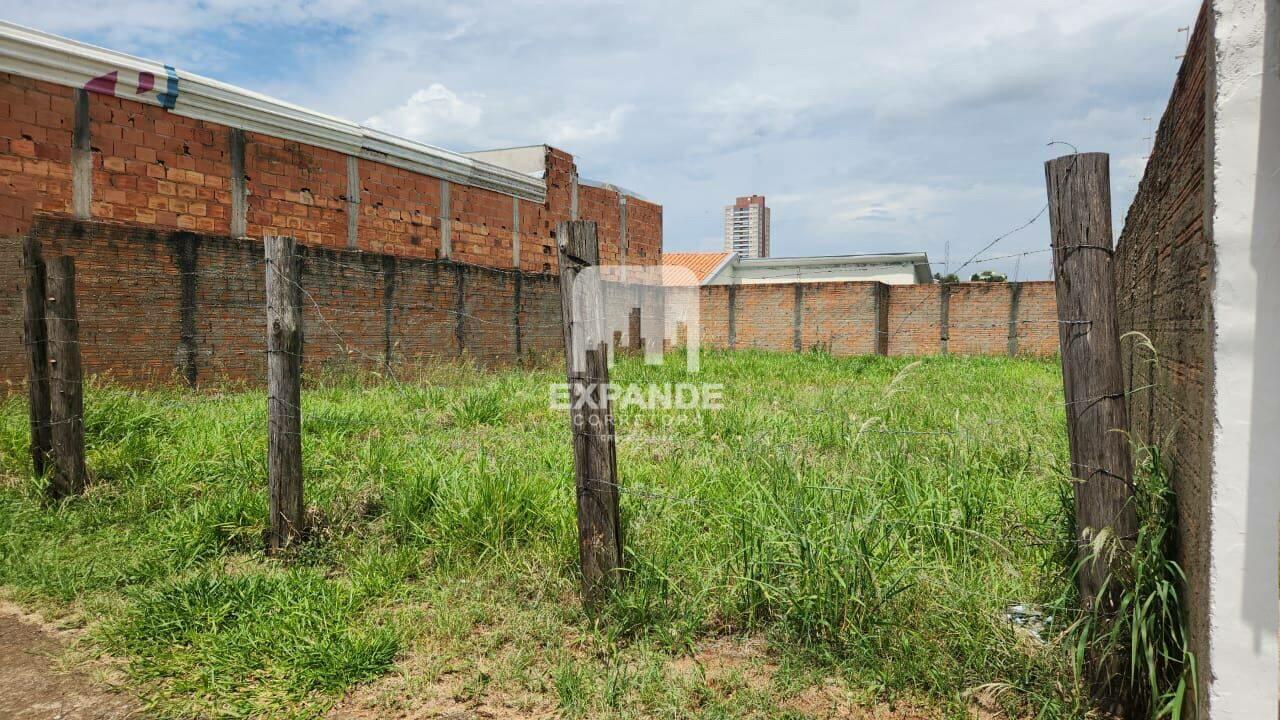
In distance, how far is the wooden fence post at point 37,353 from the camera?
4.61 m

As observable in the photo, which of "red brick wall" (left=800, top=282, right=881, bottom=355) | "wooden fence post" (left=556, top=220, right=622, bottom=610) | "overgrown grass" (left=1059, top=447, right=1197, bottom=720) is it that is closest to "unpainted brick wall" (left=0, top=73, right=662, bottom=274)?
"wooden fence post" (left=556, top=220, right=622, bottom=610)

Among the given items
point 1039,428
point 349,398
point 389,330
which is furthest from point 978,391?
point 389,330

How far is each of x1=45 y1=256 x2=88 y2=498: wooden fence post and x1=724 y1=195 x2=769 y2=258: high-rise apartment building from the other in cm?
13649

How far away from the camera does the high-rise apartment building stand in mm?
144875

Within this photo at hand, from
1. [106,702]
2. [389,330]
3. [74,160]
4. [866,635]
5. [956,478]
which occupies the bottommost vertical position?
[106,702]

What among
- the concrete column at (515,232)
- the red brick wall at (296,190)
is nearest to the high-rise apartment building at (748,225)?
the concrete column at (515,232)

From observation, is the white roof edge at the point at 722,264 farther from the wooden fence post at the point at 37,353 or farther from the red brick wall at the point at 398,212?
the wooden fence post at the point at 37,353

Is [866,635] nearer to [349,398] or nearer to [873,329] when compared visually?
[349,398]

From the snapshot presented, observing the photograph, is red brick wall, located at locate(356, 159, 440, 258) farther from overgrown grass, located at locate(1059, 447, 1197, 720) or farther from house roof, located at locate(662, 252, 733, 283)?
house roof, located at locate(662, 252, 733, 283)

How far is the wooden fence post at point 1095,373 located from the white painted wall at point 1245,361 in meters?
0.49

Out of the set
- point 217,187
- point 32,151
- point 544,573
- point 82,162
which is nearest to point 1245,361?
point 544,573

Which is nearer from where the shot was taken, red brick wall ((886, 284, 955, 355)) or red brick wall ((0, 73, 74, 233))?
red brick wall ((0, 73, 74, 233))

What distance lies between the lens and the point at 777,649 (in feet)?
8.84

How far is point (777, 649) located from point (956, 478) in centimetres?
164
